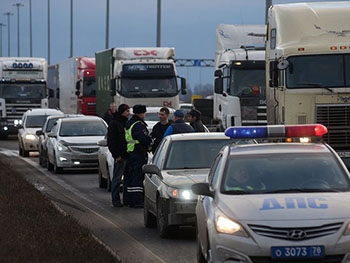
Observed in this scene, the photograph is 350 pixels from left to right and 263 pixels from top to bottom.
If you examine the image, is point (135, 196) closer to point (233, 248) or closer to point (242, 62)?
point (233, 248)

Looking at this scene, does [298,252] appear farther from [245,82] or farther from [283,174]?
[245,82]

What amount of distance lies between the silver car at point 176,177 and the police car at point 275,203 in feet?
9.10

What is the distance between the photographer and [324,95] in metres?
24.3

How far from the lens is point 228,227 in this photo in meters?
11.2

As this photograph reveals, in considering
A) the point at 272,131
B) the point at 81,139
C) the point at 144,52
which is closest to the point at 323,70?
the point at 81,139

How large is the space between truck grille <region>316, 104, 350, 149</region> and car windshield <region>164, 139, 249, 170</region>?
713cm

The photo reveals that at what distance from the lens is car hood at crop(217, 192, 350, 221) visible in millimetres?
11039

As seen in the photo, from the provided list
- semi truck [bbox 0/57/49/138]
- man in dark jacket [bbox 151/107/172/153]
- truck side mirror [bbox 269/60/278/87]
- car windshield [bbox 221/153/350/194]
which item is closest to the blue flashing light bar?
car windshield [bbox 221/153/350/194]

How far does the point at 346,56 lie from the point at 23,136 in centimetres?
1944

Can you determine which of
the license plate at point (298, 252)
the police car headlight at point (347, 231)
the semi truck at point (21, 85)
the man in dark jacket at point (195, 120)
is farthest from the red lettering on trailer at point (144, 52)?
the license plate at point (298, 252)

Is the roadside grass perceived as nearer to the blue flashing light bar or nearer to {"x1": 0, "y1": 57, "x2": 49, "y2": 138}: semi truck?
the blue flashing light bar

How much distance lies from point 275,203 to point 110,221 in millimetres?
7980

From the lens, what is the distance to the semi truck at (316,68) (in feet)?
79.4

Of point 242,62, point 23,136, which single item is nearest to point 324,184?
point 242,62
